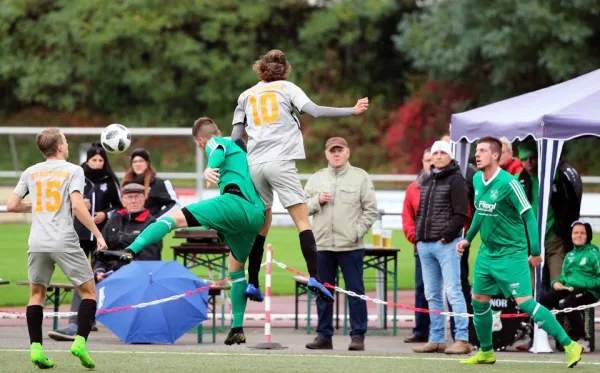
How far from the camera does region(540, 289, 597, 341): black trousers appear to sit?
12891mm

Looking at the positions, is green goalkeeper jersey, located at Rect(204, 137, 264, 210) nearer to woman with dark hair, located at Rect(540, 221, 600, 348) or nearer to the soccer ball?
the soccer ball

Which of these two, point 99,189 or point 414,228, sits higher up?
point 99,189

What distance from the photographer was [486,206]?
35.9 feet

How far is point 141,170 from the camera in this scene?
14414 millimetres

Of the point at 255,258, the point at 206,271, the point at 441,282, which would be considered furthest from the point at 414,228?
the point at 206,271

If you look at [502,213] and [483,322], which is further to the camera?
[483,322]

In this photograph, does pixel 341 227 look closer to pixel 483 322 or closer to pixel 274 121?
pixel 483 322

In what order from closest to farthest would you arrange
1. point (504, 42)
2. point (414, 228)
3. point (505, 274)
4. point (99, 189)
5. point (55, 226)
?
1. point (55, 226)
2. point (505, 274)
3. point (414, 228)
4. point (99, 189)
5. point (504, 42)

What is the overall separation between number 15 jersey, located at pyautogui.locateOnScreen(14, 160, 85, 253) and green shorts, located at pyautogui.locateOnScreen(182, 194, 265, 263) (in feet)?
4.01

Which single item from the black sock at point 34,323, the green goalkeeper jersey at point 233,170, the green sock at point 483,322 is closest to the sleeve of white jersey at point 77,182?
the black sock at point 34,323

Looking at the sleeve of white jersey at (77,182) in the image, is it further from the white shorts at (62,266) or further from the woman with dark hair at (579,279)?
the woman with dark hair at (579,279)

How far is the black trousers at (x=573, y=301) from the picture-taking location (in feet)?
42.3

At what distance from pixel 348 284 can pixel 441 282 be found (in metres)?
0.97

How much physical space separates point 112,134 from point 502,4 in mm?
25576
